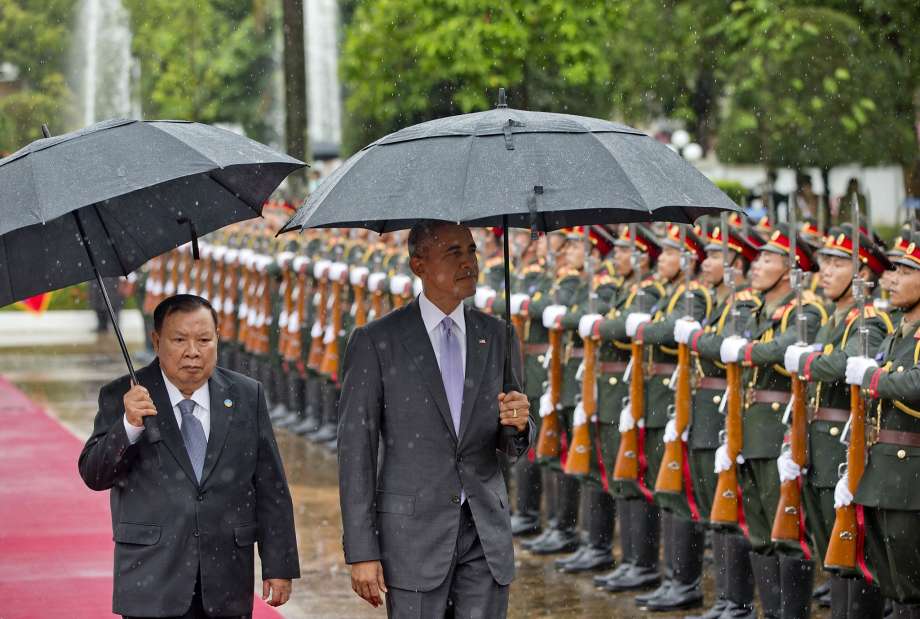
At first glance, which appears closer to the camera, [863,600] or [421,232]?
[421,232]

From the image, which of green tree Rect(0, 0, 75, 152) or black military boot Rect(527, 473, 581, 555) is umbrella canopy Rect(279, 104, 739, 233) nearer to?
black military boot Rect(527, 473, 581, 555)

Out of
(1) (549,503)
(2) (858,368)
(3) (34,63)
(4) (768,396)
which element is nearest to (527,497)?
(1) (549,503)

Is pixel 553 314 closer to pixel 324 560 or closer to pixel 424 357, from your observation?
pixel 324 560

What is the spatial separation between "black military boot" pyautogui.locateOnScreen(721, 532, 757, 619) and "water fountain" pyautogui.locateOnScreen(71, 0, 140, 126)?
24906mm

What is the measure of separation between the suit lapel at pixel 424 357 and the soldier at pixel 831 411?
91.6 inches

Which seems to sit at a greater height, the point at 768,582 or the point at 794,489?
the point at 794,489

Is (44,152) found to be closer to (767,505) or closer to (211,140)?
(211,140)

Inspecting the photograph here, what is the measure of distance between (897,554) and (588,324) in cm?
273

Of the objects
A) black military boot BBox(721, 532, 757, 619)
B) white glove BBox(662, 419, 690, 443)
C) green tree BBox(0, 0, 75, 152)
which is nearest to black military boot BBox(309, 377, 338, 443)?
white glove BBox(662, 419, 690, 443)

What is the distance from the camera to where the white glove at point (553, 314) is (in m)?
9.41

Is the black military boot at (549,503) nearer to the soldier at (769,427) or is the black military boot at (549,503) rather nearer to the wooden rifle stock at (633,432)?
the wooden rifle stock at (633,432)

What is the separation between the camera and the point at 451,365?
493cm

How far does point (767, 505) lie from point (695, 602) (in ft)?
3.27

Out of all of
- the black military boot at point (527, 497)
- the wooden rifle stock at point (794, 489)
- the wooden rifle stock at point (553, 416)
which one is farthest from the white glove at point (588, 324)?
the wooden rifle stock at point (794, 489)
